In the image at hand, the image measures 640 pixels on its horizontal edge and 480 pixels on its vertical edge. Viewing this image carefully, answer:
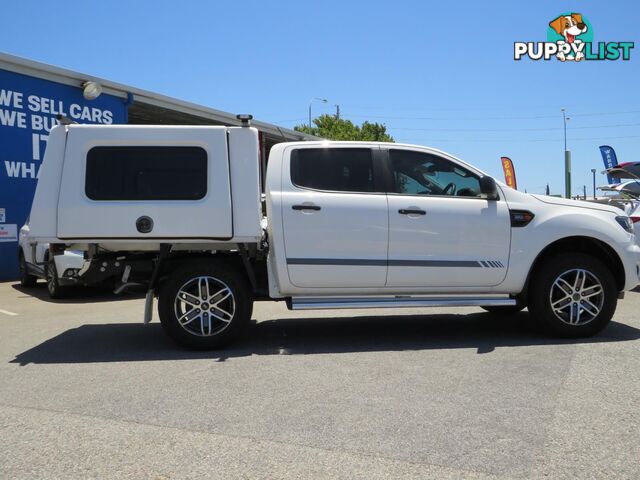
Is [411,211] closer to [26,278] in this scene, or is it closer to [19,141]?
[26,278]

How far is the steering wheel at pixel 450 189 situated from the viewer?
610cm

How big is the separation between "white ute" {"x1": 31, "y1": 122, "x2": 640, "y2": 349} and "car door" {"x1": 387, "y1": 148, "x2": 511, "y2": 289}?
0.01 metres

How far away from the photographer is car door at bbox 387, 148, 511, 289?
588cm

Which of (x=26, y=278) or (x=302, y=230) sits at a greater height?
(x=302, y=230)

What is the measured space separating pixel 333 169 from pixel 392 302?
1.50m

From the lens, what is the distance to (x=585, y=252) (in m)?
6.38

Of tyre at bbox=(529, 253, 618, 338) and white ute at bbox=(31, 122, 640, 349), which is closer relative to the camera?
white ute at bbox=(31, 122, 640, 349)

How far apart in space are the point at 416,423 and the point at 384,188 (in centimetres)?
280

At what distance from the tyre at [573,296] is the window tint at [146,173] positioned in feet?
12.0

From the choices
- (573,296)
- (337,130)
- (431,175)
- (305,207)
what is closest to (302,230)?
(305,207)

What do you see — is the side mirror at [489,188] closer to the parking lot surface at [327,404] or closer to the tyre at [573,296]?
the tyre at [573,296]

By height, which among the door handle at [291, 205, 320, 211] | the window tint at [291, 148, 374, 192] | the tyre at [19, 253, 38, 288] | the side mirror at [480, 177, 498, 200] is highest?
the window tint at [291, 148, 374, 192]

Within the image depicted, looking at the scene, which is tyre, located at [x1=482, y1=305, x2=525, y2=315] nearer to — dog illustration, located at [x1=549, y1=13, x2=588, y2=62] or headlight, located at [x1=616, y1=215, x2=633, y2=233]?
headlight, located at [x1=616, y1=215, x2=633, y2=233]

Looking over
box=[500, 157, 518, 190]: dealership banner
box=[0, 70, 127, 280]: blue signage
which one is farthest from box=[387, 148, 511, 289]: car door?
box=[500, 157, 518, 190]: dealership banner
